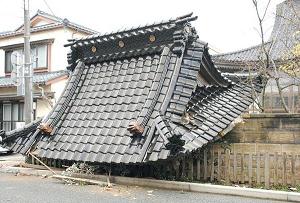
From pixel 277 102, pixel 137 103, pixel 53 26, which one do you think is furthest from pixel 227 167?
pixel 53 26

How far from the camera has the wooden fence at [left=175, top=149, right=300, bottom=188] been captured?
812cm

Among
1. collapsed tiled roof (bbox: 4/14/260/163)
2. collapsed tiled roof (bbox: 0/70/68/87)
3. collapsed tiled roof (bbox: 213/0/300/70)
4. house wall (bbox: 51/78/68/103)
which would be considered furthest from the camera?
house wall (bbox: 51/78/68/103)

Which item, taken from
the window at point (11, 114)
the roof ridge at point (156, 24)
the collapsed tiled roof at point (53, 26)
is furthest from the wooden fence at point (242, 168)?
the collapsed tiled roof at point (53, 26)

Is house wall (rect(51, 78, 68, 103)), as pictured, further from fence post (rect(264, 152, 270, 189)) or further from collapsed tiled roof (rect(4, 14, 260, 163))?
fence post (rect(264, 152, 270, 189))

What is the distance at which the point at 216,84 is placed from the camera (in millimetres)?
11961

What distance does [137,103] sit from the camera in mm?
9461

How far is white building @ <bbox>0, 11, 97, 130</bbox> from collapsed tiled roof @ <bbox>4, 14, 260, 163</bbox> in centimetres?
1049

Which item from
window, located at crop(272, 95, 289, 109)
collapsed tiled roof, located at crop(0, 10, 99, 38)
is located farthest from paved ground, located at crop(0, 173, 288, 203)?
collapsed tiled roof, located at crop(0, 10, 99, 38)

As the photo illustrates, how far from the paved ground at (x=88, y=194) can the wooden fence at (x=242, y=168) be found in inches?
37.9

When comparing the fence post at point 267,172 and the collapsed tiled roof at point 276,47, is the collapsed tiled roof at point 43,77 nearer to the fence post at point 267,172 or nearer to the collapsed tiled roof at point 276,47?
the collapsed tiled roof at point 276,47

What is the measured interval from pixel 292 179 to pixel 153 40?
16.4 ft

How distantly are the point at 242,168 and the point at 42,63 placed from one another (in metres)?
19.5

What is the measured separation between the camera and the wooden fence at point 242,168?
8117mm

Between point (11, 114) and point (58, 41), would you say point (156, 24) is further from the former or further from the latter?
point (11, 114)
